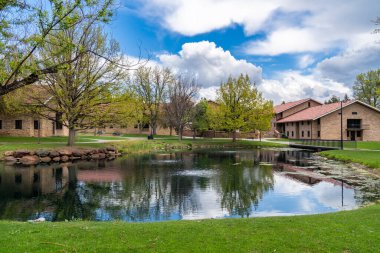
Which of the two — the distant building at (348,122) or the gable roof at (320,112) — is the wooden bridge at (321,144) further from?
the gable roof at (320,112)

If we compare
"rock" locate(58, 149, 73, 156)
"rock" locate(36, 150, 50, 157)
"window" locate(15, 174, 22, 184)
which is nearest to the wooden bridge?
"rock" locate(58, 149, 73, 156)

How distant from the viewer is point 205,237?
24.5 feet

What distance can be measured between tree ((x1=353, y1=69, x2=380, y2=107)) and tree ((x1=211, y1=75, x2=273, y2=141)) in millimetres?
33681

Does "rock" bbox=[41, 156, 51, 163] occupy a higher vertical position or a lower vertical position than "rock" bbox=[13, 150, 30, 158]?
lower

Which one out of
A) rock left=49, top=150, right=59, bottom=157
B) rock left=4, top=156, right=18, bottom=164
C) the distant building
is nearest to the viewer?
rock left=4, top=156, right=18, bottom=164

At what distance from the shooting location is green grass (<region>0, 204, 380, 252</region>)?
666 centimetres

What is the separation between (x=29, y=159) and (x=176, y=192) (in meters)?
19.1

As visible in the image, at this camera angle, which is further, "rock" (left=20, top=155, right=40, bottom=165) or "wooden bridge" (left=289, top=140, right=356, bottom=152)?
"wooden bridge" (left=289, top=140, right=356, bottom=152)

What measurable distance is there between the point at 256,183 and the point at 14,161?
22192mm

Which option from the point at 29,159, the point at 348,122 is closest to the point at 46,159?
the point at 29,159

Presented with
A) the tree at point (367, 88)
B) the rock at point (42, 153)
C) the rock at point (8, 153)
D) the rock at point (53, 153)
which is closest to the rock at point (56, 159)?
the rock at point (53, 153)

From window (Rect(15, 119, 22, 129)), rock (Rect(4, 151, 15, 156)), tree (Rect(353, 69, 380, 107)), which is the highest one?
tree (Rect(353, 69, 380, 107))

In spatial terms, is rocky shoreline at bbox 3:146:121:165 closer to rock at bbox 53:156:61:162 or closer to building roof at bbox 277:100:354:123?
rock at bbox 53:156:61:162

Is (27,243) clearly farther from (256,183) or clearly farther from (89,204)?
(256,183)
